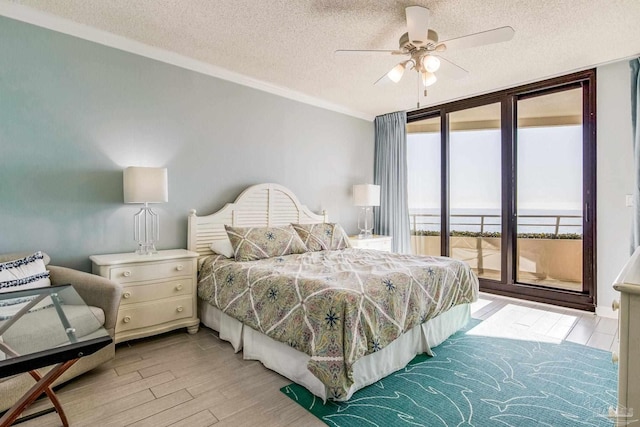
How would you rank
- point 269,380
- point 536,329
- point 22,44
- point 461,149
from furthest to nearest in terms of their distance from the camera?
point 461,149 → point 536,329 → point 22,44 → point 269,380

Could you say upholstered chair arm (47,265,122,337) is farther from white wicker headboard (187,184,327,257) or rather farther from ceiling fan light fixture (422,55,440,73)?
ceiling fan light fixture (422,55,440,73)

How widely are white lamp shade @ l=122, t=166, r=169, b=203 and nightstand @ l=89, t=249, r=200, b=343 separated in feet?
1.59

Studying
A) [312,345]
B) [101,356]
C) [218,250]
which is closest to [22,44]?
[218,250]

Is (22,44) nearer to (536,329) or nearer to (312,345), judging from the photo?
(312,345)

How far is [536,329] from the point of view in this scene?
303 cm

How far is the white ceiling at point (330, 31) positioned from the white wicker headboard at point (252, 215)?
1.31 meters

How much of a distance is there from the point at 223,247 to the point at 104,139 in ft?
4.56

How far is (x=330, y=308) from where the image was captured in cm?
185

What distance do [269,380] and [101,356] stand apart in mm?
1141

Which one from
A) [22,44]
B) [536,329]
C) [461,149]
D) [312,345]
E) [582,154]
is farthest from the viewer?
[461,149]

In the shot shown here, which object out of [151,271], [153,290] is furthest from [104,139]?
[153,290]

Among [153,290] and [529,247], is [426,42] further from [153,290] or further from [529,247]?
[529,247]

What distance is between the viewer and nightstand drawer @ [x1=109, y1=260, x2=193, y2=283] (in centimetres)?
252

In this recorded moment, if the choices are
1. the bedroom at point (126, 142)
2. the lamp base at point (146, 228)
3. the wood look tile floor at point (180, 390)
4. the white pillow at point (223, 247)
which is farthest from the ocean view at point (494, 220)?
the lamp base at point (146, 228)
